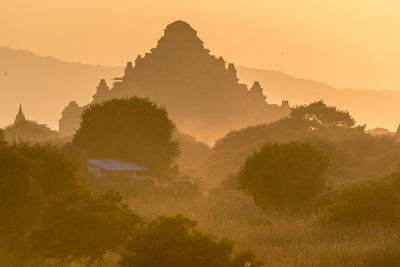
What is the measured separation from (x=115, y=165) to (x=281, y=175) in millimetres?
27070

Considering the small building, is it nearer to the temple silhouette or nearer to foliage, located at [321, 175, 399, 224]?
foliage, located at [321, 175, 399, 224]

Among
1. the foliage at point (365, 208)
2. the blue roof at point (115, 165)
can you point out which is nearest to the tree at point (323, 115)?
the blue roof at point (115, 165)

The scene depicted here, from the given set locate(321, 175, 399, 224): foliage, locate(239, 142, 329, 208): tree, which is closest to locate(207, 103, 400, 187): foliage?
locate(239, 142, 329, 208): tree

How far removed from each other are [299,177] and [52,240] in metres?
22.9

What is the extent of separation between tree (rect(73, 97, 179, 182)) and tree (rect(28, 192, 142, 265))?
48.0 m

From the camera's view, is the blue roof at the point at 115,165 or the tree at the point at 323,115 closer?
the blue roof at the point at 115,165

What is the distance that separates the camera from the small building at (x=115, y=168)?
205ft

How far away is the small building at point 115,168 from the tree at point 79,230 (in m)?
36.7

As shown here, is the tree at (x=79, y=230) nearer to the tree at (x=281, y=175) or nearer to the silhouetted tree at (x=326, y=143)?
the tree at (x=281, y=175)

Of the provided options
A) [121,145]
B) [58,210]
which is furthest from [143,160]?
[58,210]

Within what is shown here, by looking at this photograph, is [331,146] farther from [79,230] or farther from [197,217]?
[79,230]

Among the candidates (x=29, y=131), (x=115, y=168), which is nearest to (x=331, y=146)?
(x=115, y=168)

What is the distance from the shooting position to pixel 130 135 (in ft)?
234

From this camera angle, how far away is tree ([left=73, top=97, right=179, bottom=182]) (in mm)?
71438
